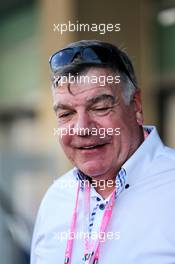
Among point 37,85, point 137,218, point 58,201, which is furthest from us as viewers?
point 37,85

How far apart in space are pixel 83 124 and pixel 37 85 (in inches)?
65.8

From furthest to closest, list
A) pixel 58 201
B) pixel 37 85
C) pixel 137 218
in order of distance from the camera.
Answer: pixel 37 85 → pixel 58 201 → pixel 137 218

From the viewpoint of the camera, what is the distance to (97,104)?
100 cm

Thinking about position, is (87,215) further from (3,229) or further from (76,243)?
(3,229)

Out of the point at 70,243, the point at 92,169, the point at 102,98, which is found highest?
the point at 102,98

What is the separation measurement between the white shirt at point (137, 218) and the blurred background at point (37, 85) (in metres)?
0.20

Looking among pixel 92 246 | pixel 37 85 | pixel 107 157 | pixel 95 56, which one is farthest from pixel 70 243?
pixel 37 85

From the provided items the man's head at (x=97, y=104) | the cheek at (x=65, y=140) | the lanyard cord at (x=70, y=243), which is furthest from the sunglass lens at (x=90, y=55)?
the lanyard cord at (x=70, y=243)

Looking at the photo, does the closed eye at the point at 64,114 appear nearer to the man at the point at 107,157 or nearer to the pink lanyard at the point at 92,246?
the man at the point at 107,157

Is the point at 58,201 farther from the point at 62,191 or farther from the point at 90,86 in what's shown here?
Answer: the point at 90,86

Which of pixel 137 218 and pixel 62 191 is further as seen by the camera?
pixel 62 191

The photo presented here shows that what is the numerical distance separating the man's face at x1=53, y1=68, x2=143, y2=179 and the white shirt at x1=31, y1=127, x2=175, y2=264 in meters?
0.03

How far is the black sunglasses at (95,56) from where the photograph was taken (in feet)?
3.25

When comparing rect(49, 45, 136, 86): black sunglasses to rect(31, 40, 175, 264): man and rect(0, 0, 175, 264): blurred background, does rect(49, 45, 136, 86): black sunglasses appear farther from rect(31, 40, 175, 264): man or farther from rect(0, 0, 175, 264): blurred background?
rect(0, 0, 175, 264): blurred background
